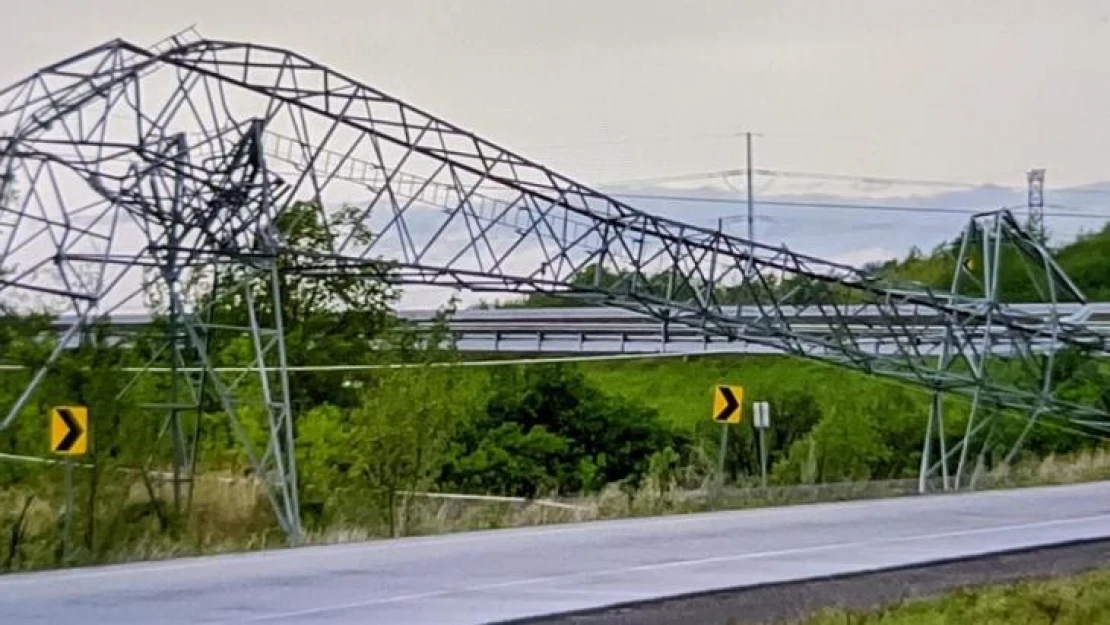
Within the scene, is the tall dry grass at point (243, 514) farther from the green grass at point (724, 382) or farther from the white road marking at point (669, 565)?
the green grass at point (724, 382)

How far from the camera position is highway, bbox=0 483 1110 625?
16719 millimetres

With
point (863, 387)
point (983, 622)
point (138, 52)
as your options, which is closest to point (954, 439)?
point (863, 387)

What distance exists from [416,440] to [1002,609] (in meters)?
22.0

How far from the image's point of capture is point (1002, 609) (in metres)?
16.6

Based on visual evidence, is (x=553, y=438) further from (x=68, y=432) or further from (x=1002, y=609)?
(x=1002, y=609)

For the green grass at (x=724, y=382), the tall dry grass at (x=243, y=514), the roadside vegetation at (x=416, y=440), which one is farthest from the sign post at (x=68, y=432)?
the green grass at (x=724, y=382)

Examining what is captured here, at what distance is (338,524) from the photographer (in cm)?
3353

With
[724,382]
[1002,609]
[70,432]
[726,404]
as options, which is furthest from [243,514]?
[724,382]

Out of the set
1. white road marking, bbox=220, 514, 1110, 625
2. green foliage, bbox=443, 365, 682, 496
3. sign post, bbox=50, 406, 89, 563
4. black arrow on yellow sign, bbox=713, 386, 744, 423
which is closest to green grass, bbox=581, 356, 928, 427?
green foliage, bbox=443, 365, 682, 496

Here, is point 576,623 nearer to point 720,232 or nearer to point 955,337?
point 720,232

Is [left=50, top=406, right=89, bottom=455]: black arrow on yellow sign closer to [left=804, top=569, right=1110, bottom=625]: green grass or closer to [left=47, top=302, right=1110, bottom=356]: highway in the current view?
[left=804, top=569, right=1110, bottom=625]: green grass

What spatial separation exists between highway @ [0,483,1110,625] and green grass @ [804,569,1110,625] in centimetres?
198

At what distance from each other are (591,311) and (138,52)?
163 ft

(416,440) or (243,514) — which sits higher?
(416,440)
